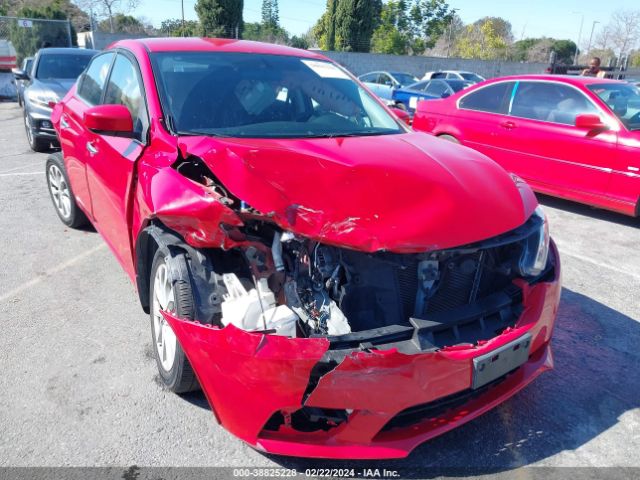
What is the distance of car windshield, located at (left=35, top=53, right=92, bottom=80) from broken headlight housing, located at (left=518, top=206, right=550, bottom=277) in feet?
29.7

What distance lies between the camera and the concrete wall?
28703 millimetres

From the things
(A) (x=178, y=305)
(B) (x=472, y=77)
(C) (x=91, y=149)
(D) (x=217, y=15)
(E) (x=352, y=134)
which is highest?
(D) (x=217, y=15)

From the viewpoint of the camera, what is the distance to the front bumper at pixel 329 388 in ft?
6.32

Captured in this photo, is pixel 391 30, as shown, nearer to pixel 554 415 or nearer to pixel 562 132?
pixel 562 132

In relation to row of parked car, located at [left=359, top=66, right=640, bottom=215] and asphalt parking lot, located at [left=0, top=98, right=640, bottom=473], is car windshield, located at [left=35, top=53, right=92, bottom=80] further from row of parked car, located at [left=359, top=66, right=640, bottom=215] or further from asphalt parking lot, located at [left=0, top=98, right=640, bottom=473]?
row of parked car, located at [left=359, top=66, right=640, bottom=215]

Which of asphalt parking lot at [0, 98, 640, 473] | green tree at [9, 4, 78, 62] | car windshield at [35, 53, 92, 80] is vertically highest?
green tree at [9, 4, 78, 62]

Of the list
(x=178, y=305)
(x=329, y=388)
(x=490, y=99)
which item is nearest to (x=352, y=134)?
(x=178, y=305)

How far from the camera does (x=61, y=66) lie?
943 centimetres

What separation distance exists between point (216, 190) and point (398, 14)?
41.6 meters

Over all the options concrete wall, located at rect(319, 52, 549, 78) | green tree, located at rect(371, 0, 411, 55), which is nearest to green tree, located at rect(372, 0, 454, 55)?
green tree, located at rect(371, 0, 411, 55)

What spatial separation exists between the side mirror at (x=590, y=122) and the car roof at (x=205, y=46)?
11.0ft

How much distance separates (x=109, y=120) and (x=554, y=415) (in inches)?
113

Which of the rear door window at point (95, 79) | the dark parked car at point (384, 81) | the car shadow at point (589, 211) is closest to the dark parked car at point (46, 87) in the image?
the rear door window at point (95, 79)

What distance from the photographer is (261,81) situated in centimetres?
340
